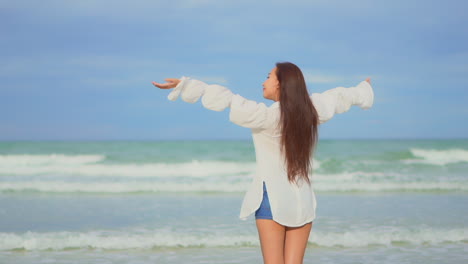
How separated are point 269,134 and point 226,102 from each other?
0.28 meters

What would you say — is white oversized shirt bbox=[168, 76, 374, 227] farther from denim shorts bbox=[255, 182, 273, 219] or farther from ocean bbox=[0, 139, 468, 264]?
ocean bbox=[0, 139, 468, 264]

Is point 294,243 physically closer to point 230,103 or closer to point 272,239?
point 272,239

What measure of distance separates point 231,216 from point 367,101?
17.7 feet

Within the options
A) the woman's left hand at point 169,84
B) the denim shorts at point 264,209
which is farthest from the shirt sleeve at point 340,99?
the woman's left hand at point 169,84

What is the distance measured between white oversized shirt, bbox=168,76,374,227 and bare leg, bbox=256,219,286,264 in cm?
6

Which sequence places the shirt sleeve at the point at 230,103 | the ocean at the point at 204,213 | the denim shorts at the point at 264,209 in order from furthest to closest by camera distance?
1. the ocean at the point at 204,213
2. the denim shorts at the point at 264,209
3. the shirt sleeve at the point at 230,103

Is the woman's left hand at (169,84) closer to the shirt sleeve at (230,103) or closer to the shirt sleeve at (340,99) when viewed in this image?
the shirt sleeve at (230,103)

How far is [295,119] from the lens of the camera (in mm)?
2318

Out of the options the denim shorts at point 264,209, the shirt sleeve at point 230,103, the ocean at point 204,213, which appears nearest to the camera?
the shirt sleeve at point 230,103

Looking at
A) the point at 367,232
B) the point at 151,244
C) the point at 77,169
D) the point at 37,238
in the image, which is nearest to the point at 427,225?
the point at 367,232

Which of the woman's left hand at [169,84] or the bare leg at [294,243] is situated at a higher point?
the woman's left hand at [169,84]

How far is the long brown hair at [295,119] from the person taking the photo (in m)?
2.31

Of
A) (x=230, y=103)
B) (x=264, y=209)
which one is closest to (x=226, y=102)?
(x=230, y=103)

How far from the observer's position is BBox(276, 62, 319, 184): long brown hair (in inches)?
91.0
